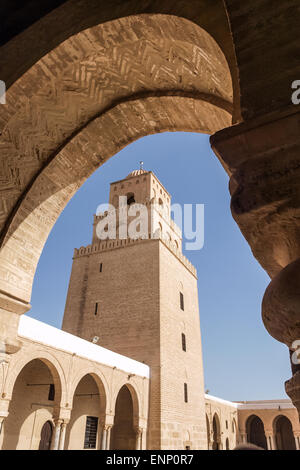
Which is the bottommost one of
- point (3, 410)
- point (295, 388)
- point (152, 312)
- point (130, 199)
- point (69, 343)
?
point (295, 388)

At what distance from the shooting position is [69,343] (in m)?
10.2

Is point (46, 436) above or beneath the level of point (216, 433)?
beneath

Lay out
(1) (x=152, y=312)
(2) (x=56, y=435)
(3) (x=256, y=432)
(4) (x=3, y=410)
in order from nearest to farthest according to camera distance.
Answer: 1. (4) (x=3, y=410)
2. (2) (x=56, y=435)
3. (1) (x=152, y=312)
4. (3) (x=256, y=432)

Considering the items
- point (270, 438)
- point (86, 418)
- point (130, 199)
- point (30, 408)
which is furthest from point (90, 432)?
point (270, 438)

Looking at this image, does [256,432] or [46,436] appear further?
[256,432]

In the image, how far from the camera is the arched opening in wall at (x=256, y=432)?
83.0 feet

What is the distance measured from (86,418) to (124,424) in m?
2.10

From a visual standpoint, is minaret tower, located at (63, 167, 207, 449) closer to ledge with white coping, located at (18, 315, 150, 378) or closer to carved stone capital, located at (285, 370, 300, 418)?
ledge with white coping, located at (18, 315, 150, 378)

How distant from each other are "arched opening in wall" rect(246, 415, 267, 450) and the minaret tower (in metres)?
11.3

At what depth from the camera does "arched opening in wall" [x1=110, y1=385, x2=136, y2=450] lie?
13375 mm

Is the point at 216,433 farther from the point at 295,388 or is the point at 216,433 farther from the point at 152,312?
the point at 295,388

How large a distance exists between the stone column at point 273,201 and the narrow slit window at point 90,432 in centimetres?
1356

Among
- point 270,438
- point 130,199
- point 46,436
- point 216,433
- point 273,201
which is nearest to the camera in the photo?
point 273,201
